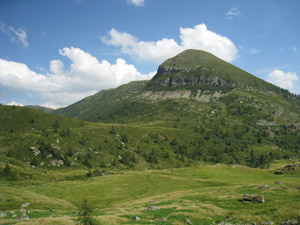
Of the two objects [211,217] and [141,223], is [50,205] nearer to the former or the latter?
[141,223]

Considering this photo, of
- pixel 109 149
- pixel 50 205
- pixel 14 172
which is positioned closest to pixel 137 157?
pixel 109 149

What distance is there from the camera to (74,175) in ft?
426

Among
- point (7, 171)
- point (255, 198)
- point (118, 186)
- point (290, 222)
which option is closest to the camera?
point (290, 222)

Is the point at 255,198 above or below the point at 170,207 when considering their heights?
above

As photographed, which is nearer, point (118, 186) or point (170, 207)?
point (170, 207)

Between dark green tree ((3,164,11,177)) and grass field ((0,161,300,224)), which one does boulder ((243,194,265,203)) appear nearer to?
grass field ((0,161,300,224))

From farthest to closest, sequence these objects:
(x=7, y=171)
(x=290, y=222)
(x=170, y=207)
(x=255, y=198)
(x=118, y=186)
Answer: (x=7, y=171) → (x=118, y=186) → (x=255, y=198) → (x=170, y=207) → (x=290, y=222)

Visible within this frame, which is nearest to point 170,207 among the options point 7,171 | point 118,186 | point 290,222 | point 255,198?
point 255,198

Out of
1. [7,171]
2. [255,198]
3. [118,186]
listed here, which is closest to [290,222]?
[255,198]

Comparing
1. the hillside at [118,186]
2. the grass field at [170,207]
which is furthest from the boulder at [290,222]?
the grass field at [170,207]

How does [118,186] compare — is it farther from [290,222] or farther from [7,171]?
[290,222]

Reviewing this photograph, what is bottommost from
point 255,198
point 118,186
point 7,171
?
point 118,186

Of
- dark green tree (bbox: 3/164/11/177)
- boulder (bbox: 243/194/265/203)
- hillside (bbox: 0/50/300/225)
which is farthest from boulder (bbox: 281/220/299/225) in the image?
dark green tree (bbox: 3/164/11/177)

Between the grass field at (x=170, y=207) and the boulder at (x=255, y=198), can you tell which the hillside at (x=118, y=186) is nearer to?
the grass field at (x=170, y=207)
